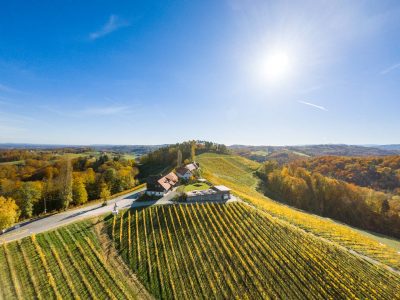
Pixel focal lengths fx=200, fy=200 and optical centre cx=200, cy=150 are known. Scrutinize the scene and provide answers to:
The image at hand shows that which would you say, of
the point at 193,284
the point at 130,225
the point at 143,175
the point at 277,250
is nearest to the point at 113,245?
the point at 130,225

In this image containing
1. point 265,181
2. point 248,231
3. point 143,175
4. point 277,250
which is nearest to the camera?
point 277,250

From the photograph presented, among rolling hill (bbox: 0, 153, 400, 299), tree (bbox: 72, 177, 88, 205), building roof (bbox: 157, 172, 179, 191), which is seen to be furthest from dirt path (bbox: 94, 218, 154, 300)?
tree (bbox: 72, 177, 88, 205)

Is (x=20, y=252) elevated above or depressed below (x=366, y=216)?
above

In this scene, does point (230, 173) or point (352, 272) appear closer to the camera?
point (352, 272)

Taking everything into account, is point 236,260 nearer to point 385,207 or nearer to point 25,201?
point 25,201

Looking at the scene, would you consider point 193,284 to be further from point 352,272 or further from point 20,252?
point 20,252

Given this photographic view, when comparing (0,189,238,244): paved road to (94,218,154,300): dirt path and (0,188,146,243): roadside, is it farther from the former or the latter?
(94,218,154,300): dirt path
